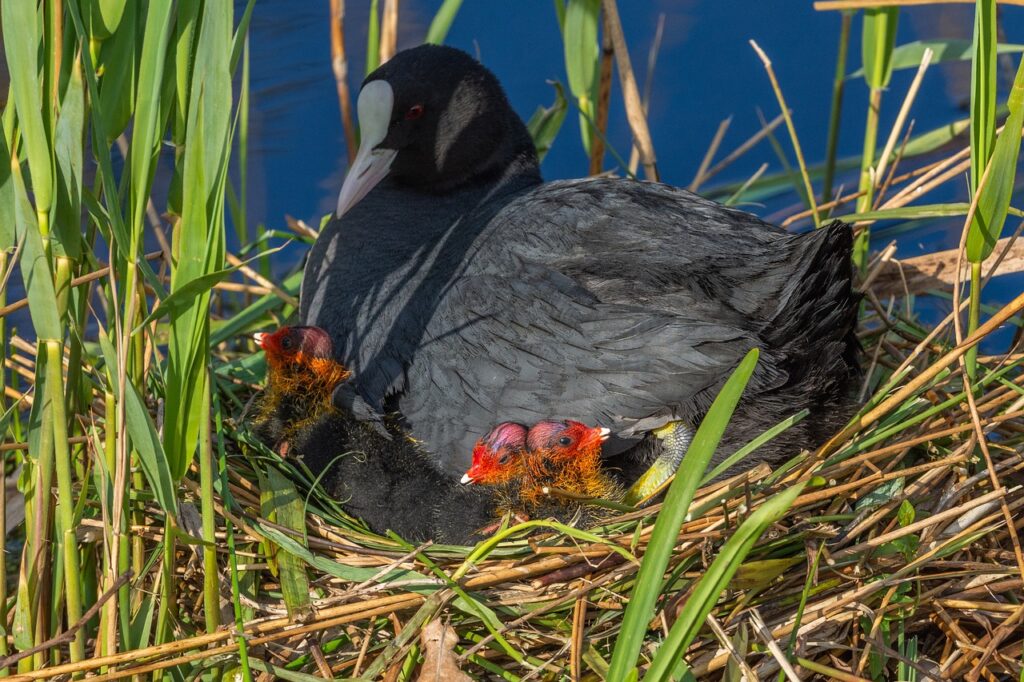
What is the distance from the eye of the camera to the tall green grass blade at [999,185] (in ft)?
5.16

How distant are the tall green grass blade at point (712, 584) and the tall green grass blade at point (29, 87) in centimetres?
89

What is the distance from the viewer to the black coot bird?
1.83m

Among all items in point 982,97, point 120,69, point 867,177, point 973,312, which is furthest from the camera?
point 867,177

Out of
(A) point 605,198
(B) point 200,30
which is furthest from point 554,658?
(B) point 200,30

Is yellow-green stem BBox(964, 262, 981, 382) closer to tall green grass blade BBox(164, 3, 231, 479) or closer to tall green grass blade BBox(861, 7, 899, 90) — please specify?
tall green grass blade BBox(861, 7, 899, 90)

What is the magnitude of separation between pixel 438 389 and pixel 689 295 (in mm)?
463

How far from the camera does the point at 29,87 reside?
134cm

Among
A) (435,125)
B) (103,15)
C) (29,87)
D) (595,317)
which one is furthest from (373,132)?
(29,87)

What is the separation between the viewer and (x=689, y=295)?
1.90 m

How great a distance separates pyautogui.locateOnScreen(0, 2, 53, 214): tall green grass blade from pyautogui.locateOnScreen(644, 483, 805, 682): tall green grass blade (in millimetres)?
894

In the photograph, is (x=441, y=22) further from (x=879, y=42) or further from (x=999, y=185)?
(x=999, y=185)

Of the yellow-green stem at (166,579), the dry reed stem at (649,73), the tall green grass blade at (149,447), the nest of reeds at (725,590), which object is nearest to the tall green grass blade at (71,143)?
the tall green grass blade at (149,447)

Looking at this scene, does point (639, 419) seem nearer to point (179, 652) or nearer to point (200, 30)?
point (179, 652)

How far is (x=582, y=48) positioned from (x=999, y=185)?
1.21 meters
